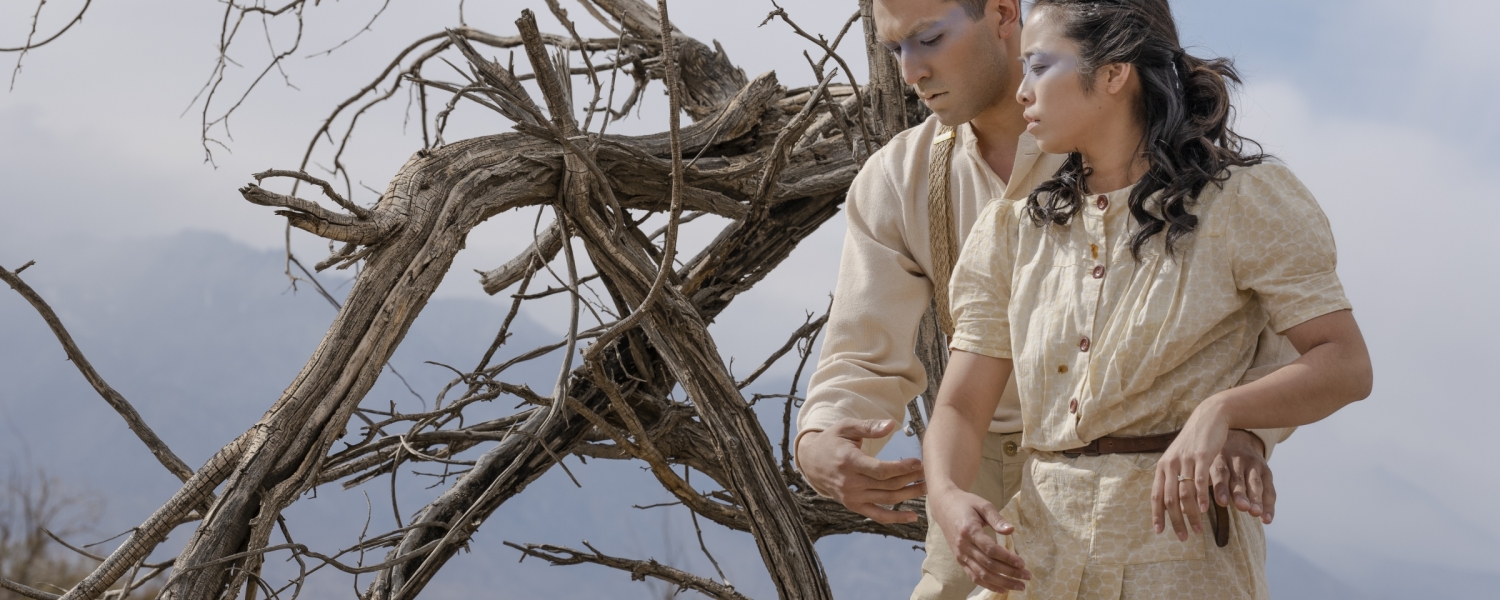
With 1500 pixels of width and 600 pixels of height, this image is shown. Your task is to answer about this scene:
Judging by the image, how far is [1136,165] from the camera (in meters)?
1.08

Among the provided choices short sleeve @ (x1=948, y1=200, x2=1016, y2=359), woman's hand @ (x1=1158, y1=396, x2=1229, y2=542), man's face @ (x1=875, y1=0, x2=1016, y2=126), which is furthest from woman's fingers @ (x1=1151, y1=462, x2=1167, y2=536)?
man's face @ (x1=875, y1=0, x2=1016, y2=126)

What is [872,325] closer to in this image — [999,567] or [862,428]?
[862,428]

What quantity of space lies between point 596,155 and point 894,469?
1203mm

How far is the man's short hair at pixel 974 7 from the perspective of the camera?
1.45 meters

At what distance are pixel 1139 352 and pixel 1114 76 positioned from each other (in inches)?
10.7

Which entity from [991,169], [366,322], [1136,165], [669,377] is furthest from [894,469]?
[669,377]

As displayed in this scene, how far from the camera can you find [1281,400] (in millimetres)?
918

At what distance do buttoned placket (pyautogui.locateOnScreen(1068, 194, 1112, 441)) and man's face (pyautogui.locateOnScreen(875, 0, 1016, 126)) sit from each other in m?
0.39

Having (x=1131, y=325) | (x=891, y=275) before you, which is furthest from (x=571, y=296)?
(x=1131, y=325)

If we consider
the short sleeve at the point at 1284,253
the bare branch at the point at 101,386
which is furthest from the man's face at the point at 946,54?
the bare branch at the point at 101,386

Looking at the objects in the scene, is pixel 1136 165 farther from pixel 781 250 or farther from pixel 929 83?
pixel 781 250

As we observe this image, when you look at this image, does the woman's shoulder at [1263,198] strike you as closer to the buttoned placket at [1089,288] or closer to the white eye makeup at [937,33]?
the buttoned placket at [1089,288]

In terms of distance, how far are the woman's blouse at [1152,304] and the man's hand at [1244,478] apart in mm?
79

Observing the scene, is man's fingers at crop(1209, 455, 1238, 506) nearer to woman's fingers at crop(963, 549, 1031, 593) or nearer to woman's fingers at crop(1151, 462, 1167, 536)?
woman's fingers at crop(1151, 462, 1167, 536)
